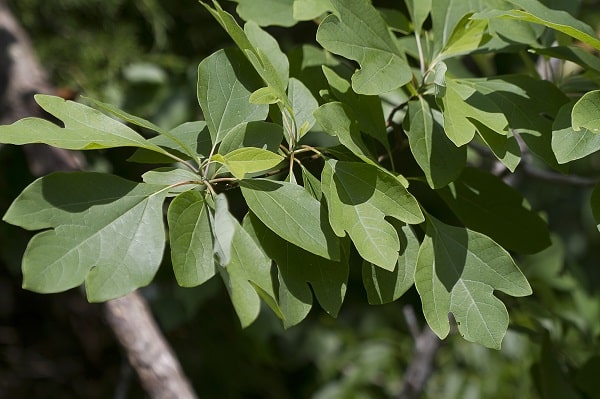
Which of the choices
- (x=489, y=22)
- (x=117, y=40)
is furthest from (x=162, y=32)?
(x=489, y=22)

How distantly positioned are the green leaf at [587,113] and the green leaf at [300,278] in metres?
0.29

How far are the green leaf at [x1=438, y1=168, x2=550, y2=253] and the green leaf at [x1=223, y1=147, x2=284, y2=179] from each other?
28 cm

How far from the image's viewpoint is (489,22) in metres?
0.96

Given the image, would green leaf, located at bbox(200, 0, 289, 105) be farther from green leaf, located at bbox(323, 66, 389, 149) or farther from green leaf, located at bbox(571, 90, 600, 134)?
green leaf, located at bbox(571, 90, 600, 134)

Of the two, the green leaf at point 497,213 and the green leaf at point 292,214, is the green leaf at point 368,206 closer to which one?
the green leaf at point 292,214

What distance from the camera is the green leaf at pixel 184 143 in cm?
89

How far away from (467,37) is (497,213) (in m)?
0.23

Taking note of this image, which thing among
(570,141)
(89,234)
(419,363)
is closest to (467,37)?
(570,141)

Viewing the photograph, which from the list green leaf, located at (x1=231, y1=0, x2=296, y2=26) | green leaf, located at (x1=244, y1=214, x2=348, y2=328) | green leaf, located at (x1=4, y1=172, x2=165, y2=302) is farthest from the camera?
green leaf, located at (x1=231, y1=0, x2=296, y2=26)

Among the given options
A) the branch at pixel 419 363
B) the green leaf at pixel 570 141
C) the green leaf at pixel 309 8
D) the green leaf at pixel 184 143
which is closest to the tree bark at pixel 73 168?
the branch at pixel 419 363

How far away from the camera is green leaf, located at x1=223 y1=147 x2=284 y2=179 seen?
80 cm

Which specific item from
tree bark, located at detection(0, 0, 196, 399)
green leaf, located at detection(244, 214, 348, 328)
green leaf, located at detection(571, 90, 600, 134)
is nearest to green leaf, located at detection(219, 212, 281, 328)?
green leaf, located at detection(244, 214, 348, 328)

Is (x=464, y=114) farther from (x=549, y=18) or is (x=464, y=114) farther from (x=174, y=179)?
(x=174, y=179)

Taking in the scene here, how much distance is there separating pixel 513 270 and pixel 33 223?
52 cm
